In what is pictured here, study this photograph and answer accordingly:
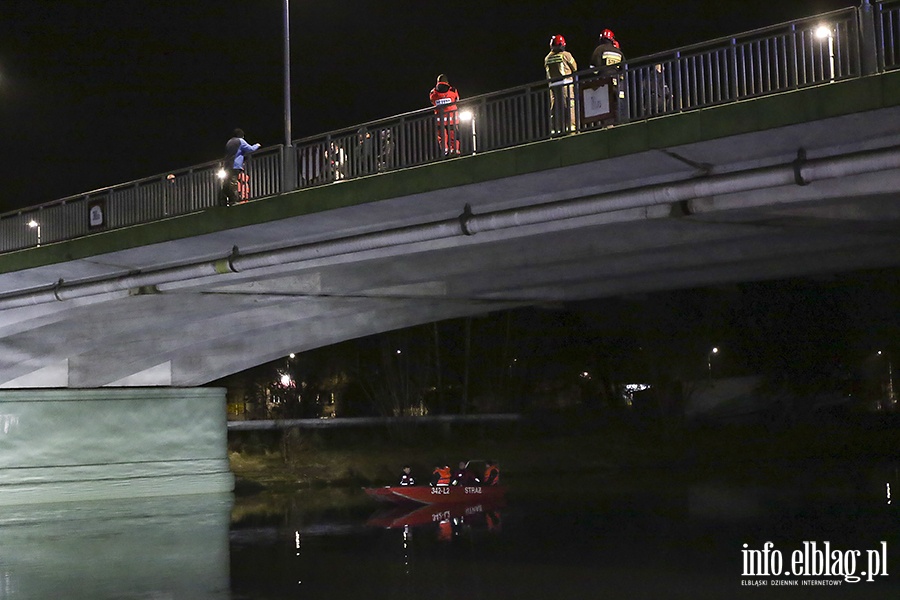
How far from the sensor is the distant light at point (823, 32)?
1407cm

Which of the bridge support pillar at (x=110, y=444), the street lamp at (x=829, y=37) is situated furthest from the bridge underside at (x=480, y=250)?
the bridge support pillar at (x=110, y=444)

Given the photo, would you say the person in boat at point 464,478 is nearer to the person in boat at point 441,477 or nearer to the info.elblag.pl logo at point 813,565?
the person in boat at point 441,477

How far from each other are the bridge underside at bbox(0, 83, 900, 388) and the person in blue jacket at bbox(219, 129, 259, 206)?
0.56m

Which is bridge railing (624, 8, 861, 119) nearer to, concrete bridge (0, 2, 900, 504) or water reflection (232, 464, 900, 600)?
concrete bridge (0, 2, 900, 504)

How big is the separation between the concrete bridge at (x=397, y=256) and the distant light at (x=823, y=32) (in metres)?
1.20

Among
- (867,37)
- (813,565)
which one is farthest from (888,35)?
(813,565)

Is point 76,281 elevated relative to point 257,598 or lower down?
elevated

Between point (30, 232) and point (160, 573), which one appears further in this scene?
point (30, 232)

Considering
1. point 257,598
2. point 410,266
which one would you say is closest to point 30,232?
point 410,266

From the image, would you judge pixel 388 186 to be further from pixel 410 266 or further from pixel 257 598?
pixel 257 598

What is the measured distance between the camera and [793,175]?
566 inches

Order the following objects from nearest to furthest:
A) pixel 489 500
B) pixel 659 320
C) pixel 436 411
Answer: pixel 489 500 → pixel 659 320 → pixel 436 411

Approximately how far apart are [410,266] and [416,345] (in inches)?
1170

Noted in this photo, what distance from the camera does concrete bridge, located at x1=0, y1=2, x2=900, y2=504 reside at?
574 inches
